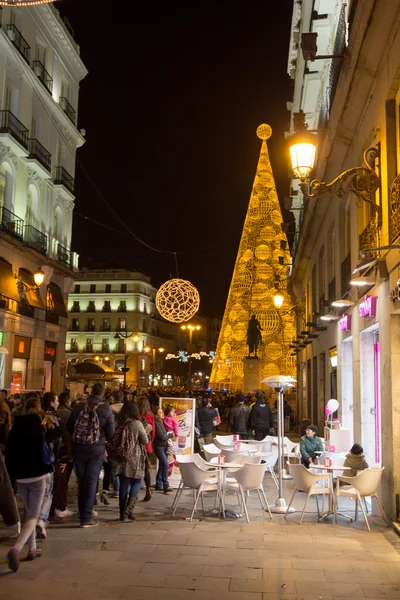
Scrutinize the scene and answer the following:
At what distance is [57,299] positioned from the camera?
93.4ft

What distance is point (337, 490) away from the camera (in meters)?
8.96

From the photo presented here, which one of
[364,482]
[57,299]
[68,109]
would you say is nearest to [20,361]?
[57,299]

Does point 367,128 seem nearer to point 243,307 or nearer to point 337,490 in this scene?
point 337,490

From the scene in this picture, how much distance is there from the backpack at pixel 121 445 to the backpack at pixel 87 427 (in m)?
0.44

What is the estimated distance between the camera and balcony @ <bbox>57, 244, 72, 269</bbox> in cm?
2934

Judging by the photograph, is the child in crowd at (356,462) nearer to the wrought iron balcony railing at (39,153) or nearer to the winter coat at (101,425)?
the winter coat at (101,425)

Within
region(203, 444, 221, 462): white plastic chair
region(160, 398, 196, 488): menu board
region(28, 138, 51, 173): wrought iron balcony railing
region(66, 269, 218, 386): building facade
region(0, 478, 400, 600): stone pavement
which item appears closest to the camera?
region(0, 478, 400, 600): stone pavement

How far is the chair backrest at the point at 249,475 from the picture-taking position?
923 centimetres

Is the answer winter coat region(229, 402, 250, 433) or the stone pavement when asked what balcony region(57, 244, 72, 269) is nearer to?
winter coat region(229, 402, 250, 433)

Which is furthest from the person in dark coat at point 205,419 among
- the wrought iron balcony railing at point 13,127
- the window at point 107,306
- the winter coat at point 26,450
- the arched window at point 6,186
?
the window at point 107,306

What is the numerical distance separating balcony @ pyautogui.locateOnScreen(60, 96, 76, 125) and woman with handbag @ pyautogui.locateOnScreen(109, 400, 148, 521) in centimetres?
2492

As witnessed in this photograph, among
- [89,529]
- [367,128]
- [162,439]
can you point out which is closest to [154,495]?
[162,439]

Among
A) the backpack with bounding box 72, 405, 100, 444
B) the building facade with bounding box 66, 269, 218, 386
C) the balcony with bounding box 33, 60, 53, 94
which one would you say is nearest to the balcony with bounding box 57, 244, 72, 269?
the balcony with bounding box 33, 60, 53, 94

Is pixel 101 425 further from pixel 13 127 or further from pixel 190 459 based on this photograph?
pixel 13 127
